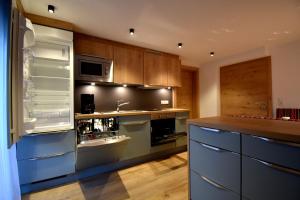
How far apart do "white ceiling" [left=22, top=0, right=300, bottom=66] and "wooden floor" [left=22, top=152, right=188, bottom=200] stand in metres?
2.18

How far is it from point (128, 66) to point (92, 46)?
684 millimetres

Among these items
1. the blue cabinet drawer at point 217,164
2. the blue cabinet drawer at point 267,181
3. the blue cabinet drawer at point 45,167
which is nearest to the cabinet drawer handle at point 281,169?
the blue cabinet drawer at point 267,181

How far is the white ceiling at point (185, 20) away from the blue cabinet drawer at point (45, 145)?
1511 millimetres

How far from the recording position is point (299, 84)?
2.76m

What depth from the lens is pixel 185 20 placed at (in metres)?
2.06

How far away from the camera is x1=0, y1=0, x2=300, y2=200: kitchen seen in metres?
1.12

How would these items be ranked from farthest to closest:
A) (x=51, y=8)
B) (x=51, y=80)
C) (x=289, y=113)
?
(x=289, y=113), (x=51, y=80), (x=51, y=8)

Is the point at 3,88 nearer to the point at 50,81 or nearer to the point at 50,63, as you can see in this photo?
the point at 50,81

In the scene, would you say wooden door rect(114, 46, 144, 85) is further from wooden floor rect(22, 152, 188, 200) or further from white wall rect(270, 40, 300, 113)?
white wall rect(270, 40, 300, 113)

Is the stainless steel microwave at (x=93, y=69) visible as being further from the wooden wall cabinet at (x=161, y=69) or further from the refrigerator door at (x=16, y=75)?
the refrigerator door at (x=16, y=75)

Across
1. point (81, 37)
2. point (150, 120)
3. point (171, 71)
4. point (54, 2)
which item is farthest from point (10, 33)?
point (171, 71)

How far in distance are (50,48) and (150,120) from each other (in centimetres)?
184

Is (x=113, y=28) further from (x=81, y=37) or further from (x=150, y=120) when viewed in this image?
(x=150, y=120)

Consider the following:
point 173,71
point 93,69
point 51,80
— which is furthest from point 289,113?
point 51,80
